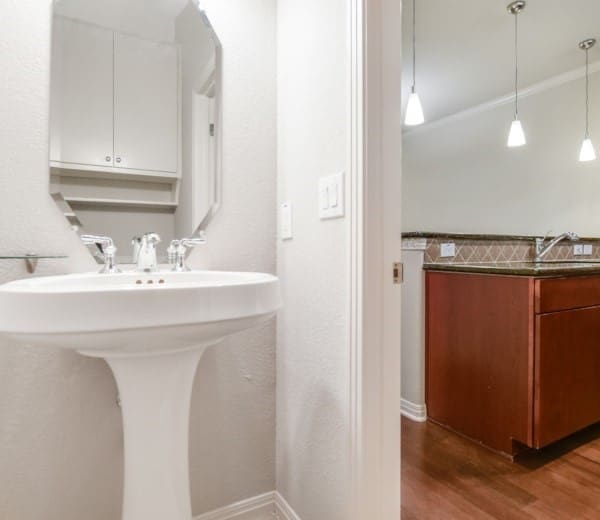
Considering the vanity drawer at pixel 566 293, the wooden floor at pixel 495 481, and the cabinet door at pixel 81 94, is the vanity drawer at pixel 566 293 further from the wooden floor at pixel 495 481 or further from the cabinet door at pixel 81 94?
the cabinet door at pixel 81 94

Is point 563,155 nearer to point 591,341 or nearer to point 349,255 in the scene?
point 591,341

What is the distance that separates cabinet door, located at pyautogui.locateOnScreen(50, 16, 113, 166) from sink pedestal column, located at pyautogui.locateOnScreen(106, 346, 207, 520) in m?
0.68

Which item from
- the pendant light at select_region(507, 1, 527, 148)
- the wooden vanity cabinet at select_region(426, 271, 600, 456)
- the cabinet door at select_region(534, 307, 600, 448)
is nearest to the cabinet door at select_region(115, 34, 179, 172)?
the wooden vanity cabinet at select_region(426, 271, 600, 456)

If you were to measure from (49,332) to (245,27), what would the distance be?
1140 mm

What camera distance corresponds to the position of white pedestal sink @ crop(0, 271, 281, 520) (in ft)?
1.99

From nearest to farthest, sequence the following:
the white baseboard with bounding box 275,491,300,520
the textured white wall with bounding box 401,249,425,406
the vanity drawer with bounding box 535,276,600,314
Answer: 1. the white baseboard with bounding box 275,491,300,520
2. the vanity drawer with bounding box 535,276,600,314
3. the textured white wall with bounding box 401,249,425,406

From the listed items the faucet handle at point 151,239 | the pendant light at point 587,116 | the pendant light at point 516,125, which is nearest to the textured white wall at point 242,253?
the faucet handle at point 151,239

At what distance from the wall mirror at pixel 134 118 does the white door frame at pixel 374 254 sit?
0.54 meters

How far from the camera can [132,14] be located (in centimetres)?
115

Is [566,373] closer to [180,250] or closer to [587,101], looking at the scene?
[180,250]

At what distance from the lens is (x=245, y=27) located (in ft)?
4.11

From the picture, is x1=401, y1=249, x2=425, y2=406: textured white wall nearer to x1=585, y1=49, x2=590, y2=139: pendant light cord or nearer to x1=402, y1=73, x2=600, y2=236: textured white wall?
x1=402, y1=73, x2=600, y2=236: textured white wall

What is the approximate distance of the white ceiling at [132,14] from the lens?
1.06 meters

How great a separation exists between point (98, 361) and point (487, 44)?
9.46ft
